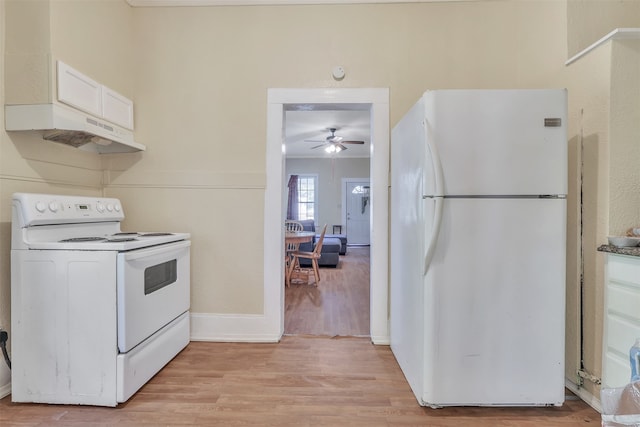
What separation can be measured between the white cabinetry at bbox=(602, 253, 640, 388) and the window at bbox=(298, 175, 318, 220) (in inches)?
294

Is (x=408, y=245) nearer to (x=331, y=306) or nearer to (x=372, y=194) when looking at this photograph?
(x=372, y=194)

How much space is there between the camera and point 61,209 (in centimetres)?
170

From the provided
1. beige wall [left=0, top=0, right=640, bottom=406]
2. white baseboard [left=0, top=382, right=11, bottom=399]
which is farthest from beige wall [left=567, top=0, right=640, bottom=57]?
white baseboard [left=0, top=382, right=11, bottom=399]

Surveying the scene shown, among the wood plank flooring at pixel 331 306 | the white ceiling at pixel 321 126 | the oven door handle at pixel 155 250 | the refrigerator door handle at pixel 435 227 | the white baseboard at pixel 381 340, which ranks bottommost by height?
the wood plank flooring at pixel 331 306

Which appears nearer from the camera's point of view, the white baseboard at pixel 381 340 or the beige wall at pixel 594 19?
the beige wall at pixel 594 19

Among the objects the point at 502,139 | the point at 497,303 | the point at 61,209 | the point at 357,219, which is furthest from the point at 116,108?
the point at 357,219

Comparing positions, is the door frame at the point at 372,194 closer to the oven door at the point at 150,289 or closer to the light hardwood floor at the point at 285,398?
the light hardwood floor at the point at 285,398

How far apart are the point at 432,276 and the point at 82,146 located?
2.52 metres

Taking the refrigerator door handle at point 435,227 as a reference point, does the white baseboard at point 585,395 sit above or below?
below

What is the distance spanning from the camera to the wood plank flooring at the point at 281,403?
1454 mm

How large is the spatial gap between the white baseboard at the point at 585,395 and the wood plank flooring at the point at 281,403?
36 mm

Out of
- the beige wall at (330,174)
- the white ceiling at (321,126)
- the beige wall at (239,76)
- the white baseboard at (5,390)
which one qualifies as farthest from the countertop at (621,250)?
the beige wall at (330,174)

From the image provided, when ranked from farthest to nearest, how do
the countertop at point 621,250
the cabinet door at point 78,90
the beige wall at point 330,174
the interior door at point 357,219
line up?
1. the interior door at point 357,219
2. the beige wall at point 330,174
3. the cabinet door at point 78,90
4. the countertop at point 621,250

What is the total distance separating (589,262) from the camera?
161 centimetres
